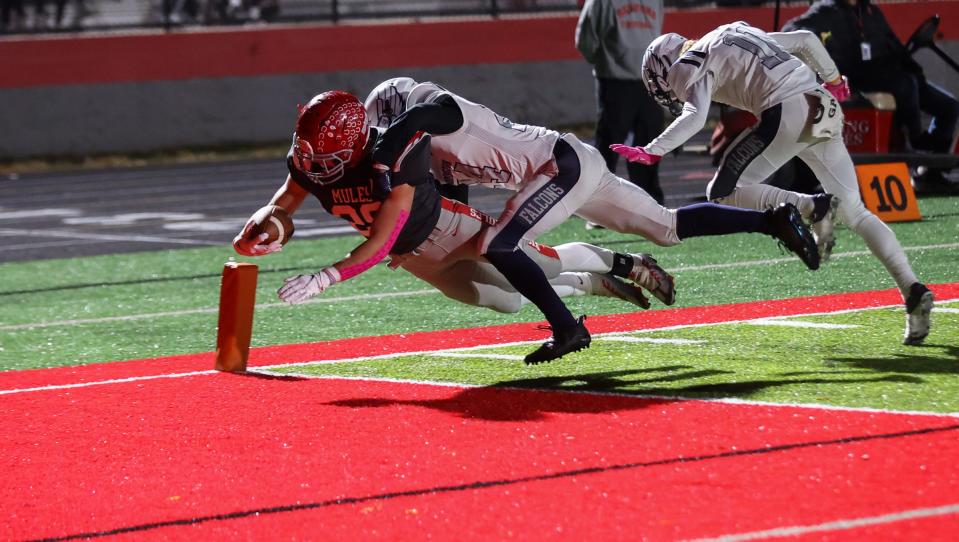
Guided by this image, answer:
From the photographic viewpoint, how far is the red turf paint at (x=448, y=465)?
4.47 meters

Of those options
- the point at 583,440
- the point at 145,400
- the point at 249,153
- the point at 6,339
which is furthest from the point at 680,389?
the point at 249,153

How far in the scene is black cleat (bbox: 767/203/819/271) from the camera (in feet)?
23.3

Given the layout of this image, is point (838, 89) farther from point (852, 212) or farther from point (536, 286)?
point (536, 286)

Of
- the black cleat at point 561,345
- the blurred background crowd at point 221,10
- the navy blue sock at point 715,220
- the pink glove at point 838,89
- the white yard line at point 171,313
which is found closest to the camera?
the black cleat at point 561,345

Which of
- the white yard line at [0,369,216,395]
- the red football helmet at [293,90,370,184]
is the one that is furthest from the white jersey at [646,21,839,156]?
the white yard line at [0,369,216,395]

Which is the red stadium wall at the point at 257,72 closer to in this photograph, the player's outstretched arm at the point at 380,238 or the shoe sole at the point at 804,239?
the shoe sole at the point at 804,239

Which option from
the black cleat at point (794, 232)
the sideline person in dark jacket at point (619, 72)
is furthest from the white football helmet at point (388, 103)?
the sideline person in dark jacket at point (619, 72)

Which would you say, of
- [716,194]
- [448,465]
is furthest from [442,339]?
[448,465]

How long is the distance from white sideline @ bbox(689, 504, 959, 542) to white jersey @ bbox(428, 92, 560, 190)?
3.18 meters

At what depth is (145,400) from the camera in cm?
686

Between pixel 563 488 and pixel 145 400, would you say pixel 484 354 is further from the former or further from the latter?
pixel 563 488

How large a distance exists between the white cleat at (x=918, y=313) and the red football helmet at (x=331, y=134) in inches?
99.9

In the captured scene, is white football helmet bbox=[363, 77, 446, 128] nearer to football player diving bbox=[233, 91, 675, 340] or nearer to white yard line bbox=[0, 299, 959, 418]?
football player diving bbox=[233, 91, 675, 340]

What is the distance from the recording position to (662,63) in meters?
7.63
